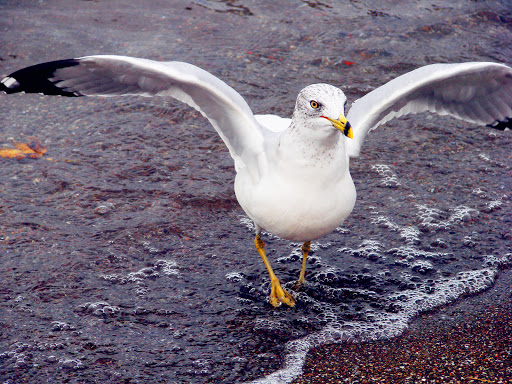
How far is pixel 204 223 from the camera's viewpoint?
15.1 ft

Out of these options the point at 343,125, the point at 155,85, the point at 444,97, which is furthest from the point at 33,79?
the point at 444,97

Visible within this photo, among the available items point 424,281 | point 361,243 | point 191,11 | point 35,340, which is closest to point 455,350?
point 424,281

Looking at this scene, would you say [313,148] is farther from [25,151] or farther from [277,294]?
[25,151]

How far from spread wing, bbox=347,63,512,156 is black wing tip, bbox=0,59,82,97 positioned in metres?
1.86

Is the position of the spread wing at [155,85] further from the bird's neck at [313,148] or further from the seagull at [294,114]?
the bird's neck at [313,148]

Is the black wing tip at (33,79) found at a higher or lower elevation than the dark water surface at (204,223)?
higher

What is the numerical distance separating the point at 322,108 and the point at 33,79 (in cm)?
177

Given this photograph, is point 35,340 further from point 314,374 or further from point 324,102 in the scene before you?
point 324,102

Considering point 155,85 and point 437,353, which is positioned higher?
point 155,85

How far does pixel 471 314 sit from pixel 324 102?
5.42 feet

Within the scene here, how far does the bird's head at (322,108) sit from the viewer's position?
10.5 ft

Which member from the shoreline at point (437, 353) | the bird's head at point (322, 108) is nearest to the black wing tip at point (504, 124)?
the shoreline at point (437, 353)

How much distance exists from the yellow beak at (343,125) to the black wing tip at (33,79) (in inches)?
62.6

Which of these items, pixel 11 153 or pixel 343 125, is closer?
pixel 343 125
